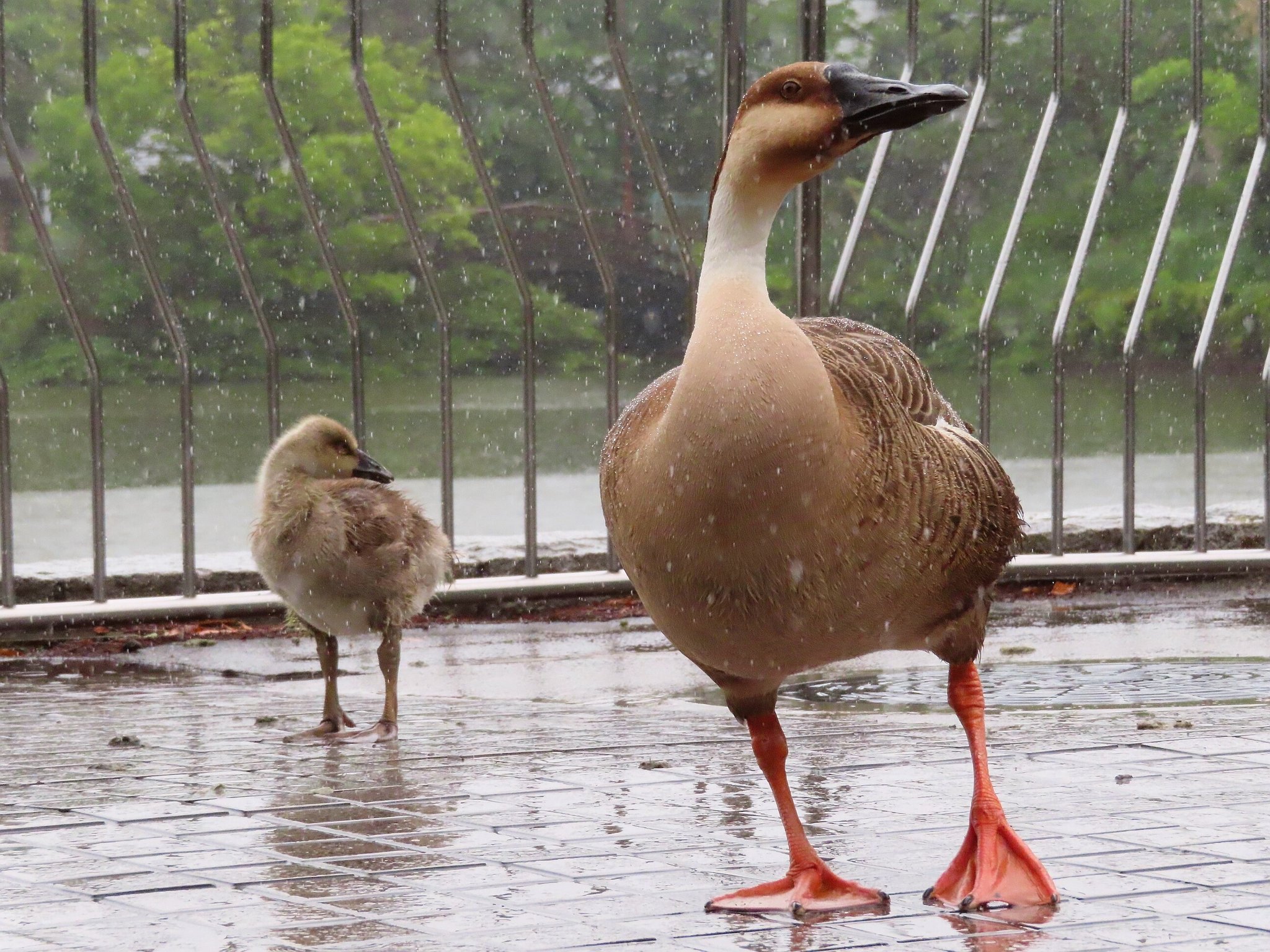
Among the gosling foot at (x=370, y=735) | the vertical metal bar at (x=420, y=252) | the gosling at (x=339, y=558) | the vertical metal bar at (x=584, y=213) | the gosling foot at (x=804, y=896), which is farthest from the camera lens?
the vertical metal bar at (x=584, y=213)

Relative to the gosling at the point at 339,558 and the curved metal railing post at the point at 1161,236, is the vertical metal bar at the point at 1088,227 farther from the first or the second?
the gosling at the point at 339,558

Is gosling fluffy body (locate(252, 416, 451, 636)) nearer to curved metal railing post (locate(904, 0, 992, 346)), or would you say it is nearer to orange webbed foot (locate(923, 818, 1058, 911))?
orange webbed foot (locate(923, 818, 1058, 911))

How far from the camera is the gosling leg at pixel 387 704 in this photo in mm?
7246

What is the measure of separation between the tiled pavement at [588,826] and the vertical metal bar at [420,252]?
3.26m

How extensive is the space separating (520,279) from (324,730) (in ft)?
15.1

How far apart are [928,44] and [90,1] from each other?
510cm

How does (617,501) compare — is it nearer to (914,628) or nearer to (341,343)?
(914,628)

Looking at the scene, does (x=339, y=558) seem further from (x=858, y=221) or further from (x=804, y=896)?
(x=858, y=221)

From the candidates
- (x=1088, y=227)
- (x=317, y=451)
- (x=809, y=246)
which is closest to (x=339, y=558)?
(x=317, y=451)

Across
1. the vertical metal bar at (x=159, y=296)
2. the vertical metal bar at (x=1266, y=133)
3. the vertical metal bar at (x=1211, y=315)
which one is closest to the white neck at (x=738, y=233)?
the vertical metal bar at (x=159, y=296)

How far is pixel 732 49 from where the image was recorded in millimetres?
11641

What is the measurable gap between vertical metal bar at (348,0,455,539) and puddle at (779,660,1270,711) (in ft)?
11.0

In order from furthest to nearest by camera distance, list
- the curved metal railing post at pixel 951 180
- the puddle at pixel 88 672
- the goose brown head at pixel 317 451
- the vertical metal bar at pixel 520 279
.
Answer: the curved metal railing post at pixel 951 180, the vertical metal bar at pixel 520 279, the puddle at pixel 88 672, the goose brown head at pixel 317 451

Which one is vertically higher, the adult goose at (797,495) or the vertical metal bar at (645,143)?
the vertical metal bar at (645,143)
